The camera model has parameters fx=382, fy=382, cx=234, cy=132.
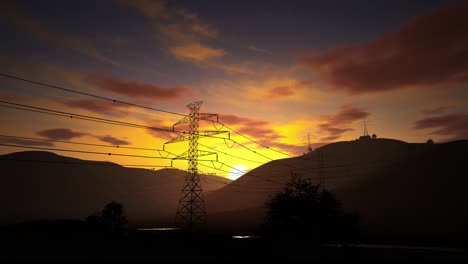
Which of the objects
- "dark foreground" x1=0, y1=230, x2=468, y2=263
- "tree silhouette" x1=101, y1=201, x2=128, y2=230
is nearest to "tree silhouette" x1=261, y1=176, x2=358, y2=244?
"dark foreground" x1=0, y1=230, x2=468, y2=263

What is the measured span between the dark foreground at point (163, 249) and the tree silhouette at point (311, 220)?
2612mm

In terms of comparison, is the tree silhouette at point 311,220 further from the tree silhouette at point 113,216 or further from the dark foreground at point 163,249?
the tree silhouette at point 113,216

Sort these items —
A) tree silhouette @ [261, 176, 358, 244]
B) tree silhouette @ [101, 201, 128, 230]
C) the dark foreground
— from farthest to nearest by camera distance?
tree silhouette @ [101, 201, 128, 230]
tree silhouette @ [261, 176, 358, 244]
the dark foreground

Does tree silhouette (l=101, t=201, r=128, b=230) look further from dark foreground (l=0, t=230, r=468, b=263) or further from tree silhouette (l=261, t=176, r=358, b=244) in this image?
tree silhouette (l=261, t=176, r=358, b=244)

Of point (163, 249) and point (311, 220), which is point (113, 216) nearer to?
point (311, 220)

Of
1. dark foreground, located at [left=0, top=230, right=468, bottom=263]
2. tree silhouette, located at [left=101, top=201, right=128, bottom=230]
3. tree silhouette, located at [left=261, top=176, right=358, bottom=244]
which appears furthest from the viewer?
tree silhouette, located at [left=101, top=201, right=128, bottom=230]

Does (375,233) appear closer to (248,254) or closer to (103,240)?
(248,254)

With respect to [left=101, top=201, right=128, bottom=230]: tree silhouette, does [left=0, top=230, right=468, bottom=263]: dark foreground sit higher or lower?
lower

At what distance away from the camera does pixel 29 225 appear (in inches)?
2356

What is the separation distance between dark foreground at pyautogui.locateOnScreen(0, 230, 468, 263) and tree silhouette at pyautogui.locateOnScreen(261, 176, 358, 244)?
2.61m

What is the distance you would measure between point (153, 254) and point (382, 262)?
3151 centimetres

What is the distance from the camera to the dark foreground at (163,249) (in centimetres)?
4094

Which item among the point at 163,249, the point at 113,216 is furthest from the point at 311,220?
the point at 113,216

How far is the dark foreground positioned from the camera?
4094 cm
